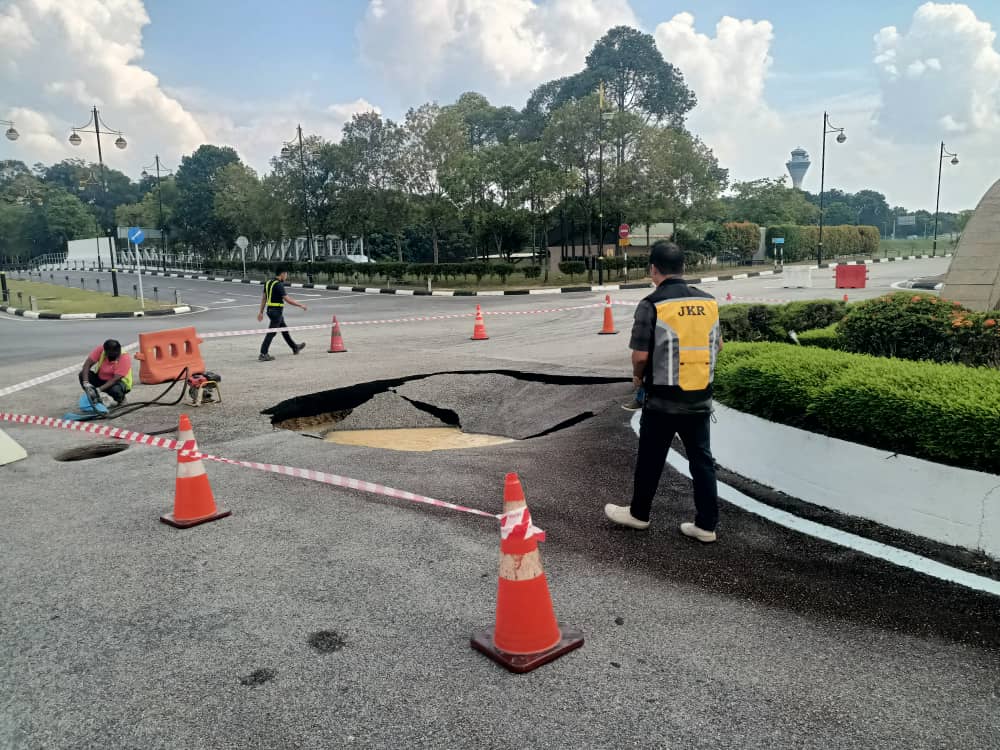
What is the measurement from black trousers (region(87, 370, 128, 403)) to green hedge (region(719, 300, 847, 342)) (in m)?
7.70

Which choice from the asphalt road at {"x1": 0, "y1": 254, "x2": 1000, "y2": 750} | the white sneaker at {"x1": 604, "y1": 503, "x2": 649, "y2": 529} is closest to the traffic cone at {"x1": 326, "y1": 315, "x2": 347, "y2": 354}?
the asphalt road at {"x1": 0, "y1": 254, "x2": 1000, "y2": 750}

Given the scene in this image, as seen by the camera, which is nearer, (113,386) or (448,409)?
(113,386)

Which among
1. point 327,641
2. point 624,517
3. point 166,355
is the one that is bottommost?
point 327,641

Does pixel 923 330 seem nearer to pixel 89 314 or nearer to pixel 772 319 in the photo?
pixel 772 319

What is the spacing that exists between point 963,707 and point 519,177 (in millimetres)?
36702

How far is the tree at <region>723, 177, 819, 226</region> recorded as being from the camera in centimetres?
6347

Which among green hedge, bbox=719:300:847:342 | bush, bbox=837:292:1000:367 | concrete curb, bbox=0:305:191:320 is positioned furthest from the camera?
concrete curb, bbox=0:305:191:320

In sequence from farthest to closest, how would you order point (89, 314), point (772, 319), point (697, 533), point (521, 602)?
point (89, 314) → point (772, 319) → point (697, 533) → point (521, 602)

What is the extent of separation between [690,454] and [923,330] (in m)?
3.73

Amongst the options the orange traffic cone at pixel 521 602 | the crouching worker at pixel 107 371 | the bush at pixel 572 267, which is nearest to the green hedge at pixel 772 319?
the orange traffic cone at pixel 521 602

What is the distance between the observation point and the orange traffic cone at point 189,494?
182 inches

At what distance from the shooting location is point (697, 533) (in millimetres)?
4113

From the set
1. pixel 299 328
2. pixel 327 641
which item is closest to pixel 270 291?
pixel 299 328

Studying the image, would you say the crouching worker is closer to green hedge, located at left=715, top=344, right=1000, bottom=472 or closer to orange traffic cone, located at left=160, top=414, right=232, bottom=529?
orange traffic cone, located at left=160, top=414, right=232, bottom=529
